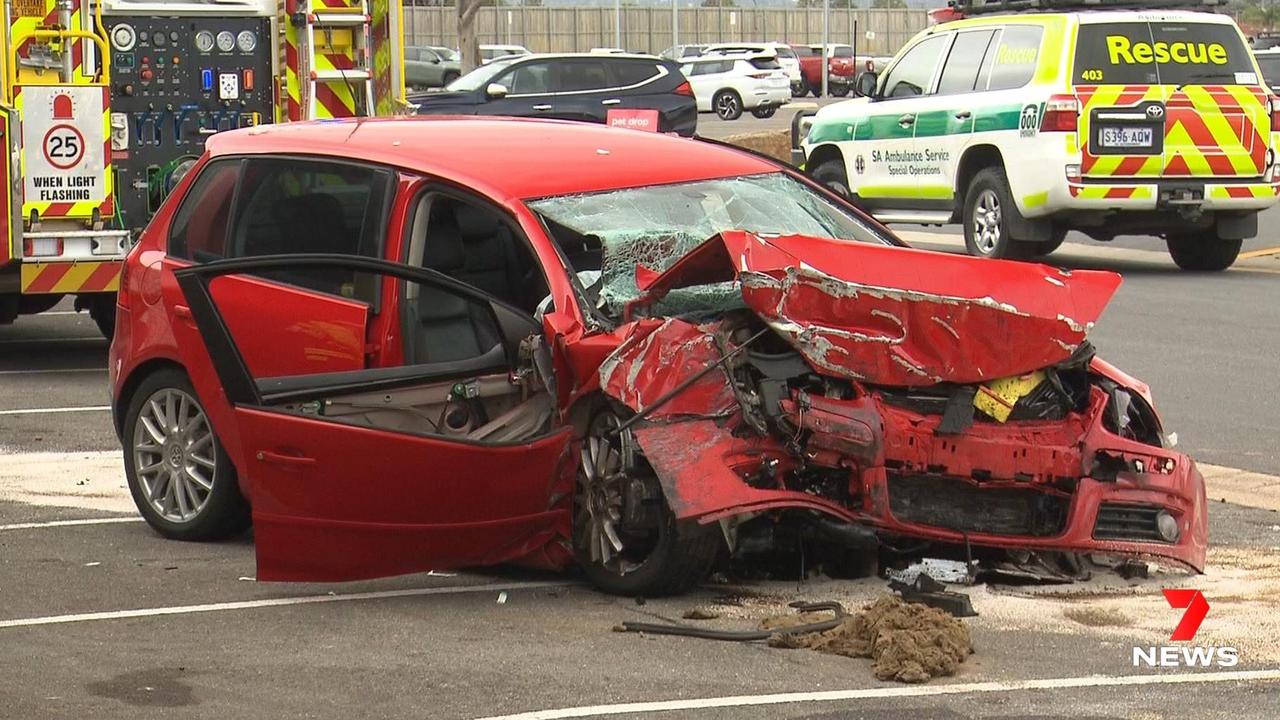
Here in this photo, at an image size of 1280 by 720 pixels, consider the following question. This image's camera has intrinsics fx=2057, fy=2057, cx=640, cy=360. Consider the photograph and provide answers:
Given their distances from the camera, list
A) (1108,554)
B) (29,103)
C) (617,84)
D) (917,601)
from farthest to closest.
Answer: (617,84), (29,103), (1108,554), (917,601)

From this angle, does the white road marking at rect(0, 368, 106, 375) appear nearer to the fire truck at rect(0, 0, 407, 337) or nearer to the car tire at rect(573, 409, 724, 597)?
the fire truck at rect(0, 0, 407, 337)

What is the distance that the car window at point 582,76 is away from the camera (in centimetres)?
2942

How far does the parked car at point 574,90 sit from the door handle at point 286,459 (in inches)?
806

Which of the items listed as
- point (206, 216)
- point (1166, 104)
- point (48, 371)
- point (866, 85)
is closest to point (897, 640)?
point (206, 216)

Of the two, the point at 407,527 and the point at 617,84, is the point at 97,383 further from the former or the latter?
the point at 617,84

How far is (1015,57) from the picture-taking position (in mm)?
16875

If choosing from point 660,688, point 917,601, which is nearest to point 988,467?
point 917,601

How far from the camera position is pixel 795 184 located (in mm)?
7988

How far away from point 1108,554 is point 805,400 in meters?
1.15

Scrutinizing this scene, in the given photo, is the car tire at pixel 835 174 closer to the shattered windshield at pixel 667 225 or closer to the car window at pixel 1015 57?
the car window at pixel 1015 57

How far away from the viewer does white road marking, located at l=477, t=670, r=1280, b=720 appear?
5.38m

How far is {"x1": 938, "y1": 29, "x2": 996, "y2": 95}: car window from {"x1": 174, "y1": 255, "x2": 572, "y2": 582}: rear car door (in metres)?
11.3

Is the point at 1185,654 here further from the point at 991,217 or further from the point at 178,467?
the point at 991,217

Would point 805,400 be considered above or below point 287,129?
below
